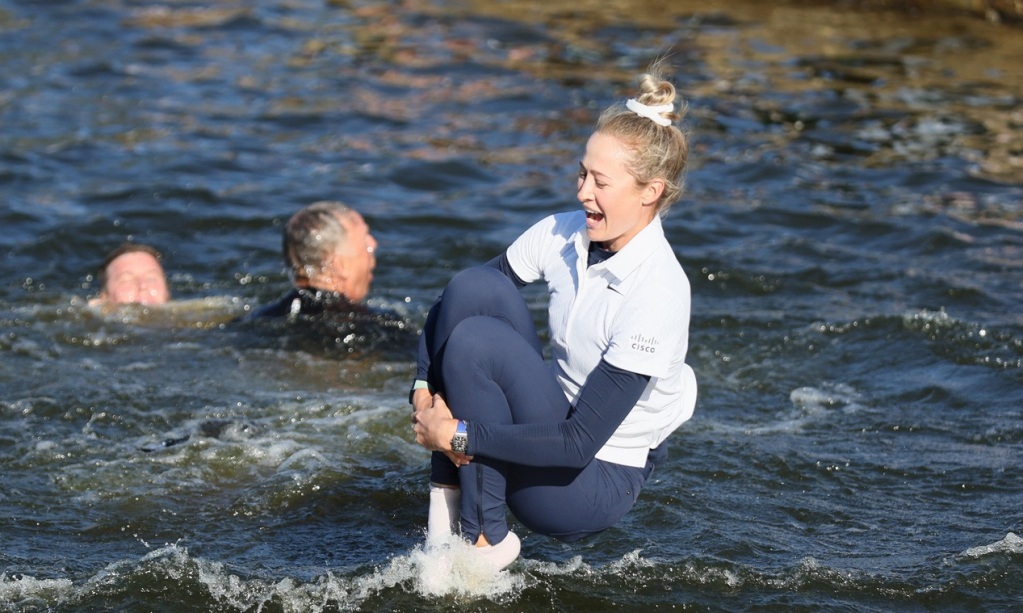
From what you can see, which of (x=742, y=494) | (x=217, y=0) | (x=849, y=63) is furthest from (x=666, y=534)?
(x=217, y=0)

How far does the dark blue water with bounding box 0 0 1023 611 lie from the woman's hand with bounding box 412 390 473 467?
1.82ft

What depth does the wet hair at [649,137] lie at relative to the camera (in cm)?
448

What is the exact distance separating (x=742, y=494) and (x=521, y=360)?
2.02m

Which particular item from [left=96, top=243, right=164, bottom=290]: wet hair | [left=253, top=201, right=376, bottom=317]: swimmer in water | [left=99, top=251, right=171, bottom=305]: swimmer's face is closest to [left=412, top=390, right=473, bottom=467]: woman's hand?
[left=253, top=201, right=376, bottom=317]: swimmer in water

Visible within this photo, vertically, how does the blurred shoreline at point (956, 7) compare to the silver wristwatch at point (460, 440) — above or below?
above

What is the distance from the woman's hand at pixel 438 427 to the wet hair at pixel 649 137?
1.06 meters

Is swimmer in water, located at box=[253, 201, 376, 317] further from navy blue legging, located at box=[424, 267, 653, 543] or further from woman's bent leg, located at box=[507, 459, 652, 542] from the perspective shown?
woman's bent leg, located at box=[507, 459, 652, 542]

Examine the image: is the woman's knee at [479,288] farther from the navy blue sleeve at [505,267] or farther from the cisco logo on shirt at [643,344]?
the cisco logo on shirt at [643,344]

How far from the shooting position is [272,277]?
9.60m

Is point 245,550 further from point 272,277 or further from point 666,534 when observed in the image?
point 272,277

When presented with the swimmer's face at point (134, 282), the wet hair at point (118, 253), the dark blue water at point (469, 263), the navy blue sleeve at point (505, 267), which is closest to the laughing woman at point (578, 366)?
the navy blue sleeve at point (505, 267)

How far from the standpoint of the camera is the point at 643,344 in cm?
431

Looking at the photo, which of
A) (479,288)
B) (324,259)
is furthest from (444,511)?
(324,259)

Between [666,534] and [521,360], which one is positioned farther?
[666,534]
